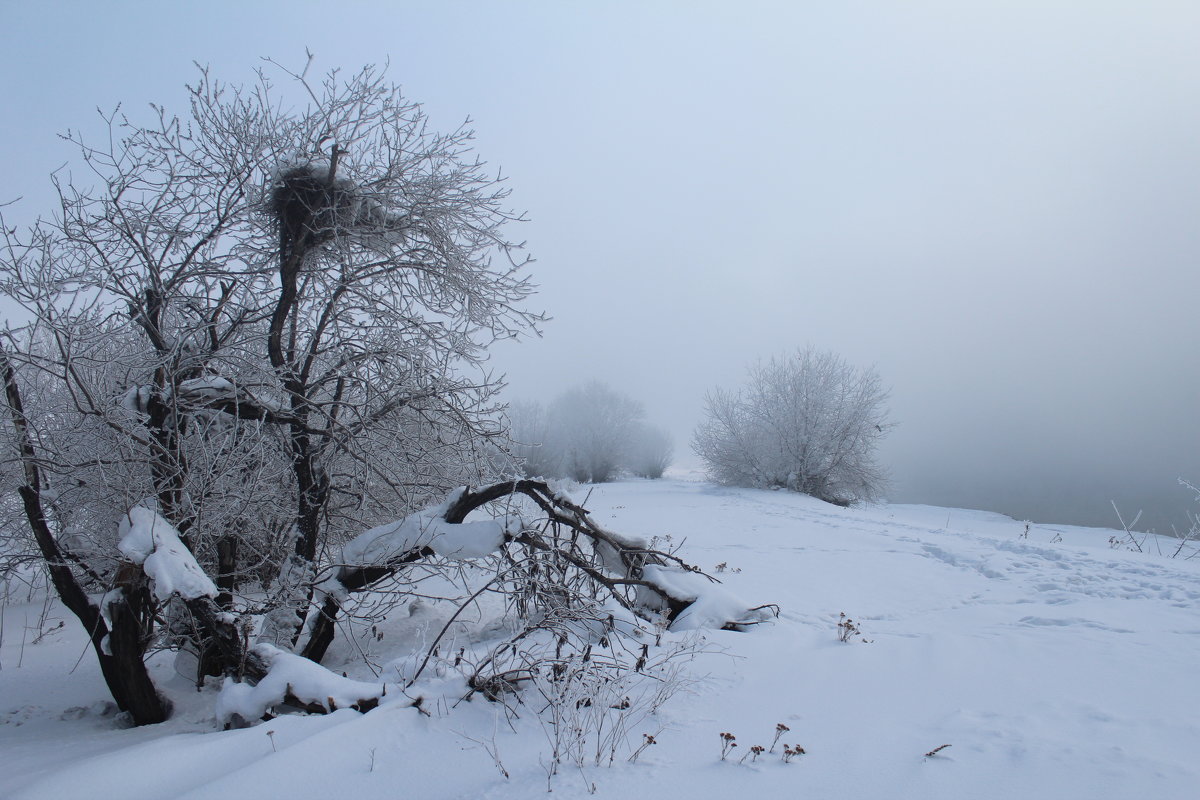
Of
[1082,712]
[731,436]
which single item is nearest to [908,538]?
[1082,712]

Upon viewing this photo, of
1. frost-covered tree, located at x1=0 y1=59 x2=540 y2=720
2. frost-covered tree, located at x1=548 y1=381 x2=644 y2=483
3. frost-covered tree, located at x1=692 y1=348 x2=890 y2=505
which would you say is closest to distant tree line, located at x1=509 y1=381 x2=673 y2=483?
frost-covered tree, located at x1=548 y1=381 x2=644 y2=483

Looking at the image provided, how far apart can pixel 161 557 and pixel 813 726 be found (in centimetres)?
365

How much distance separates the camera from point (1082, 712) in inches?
113

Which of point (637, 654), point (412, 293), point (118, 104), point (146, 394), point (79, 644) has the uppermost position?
point (118, 104)

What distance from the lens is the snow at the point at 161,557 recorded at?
3585 millimetres

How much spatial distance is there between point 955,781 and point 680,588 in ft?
8.51

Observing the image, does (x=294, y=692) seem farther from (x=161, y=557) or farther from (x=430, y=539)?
(x=430, y=539)

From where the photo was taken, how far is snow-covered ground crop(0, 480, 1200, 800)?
7.57 ft

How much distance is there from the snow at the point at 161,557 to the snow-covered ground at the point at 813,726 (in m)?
0.76

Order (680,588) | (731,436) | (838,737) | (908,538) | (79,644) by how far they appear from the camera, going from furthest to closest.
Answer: (731,436) < (908,538) < (79,644) < (680,588) < (838,737)

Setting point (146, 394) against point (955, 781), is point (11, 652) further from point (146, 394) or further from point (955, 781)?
point (955, 781)

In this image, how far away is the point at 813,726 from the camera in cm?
285

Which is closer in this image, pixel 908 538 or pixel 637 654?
pixel 637 654

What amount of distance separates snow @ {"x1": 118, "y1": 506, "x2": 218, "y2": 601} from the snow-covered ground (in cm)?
76
